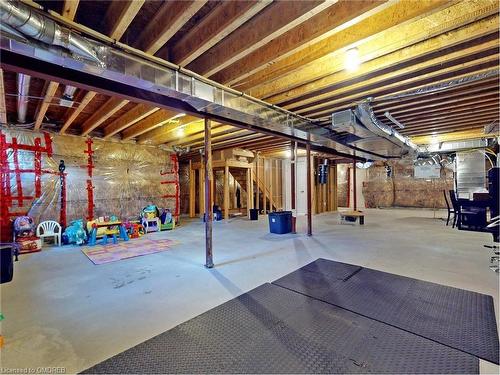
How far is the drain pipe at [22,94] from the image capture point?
2699 millimetres

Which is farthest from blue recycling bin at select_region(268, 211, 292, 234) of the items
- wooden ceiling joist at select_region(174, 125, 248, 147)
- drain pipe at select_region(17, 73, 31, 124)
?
drain pipe at select_region(17, 73, 31, 124)

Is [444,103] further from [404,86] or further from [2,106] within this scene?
[2,106]

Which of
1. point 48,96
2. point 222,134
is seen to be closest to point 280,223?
point 222,134

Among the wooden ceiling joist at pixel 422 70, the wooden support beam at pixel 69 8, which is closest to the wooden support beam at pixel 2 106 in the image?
the wooden support beam at pixel 69 8

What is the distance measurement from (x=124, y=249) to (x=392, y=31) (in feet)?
16.1

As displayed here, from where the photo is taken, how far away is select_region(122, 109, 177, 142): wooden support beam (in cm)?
419

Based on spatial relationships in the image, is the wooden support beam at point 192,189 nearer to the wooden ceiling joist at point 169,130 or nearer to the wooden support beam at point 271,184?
the wooden ceiling joist at point 169,130

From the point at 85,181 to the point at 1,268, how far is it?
122 inches

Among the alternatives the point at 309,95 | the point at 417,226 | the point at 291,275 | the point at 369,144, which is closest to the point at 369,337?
the point at 291,275

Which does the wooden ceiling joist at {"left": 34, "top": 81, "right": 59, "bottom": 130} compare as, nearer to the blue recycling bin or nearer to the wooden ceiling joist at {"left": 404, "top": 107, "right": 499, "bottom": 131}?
the blue recycling bin

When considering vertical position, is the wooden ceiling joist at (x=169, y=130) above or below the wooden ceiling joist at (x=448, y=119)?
above

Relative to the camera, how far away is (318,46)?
7.77 ft

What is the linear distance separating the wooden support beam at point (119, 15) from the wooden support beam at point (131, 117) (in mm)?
1655

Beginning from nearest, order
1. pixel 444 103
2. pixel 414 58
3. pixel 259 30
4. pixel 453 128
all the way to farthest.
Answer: pixel 259 30, pixel 414 58, pixel 444 103, pixel 453 128
